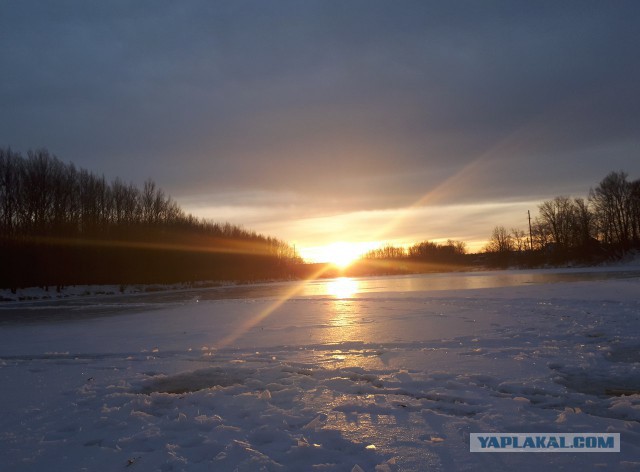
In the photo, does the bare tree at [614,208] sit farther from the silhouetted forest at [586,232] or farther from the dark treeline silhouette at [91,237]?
the dark treeline silhouette at [91,237]

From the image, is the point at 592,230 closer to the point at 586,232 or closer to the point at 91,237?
the point at 586,232

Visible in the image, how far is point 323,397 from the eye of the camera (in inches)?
191

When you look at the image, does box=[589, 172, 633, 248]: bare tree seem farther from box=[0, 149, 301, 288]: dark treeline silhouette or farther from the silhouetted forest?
box=[0, 149, 301, 288]: dark treeline silhouette

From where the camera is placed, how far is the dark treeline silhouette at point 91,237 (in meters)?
41.7

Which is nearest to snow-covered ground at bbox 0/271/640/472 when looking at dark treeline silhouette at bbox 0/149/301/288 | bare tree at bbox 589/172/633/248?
dark treeline silhouette at bbox 0/149/301/288

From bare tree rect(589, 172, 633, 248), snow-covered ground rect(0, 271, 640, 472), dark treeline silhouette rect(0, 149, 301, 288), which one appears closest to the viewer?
snow-covered ground rect(0, 271, 640, 472)

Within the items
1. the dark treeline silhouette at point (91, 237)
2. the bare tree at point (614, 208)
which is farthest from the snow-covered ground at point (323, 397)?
the bare tree at point (614, 208)

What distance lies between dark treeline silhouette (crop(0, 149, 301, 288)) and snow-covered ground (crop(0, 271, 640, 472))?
3804 centimetres

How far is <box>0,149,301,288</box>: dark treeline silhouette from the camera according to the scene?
137 feet

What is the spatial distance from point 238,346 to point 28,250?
40865 mm

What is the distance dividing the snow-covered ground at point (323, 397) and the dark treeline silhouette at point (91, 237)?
125ft

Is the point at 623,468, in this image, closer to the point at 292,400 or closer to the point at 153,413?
the point at 292,400

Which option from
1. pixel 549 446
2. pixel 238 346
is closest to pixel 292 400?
pixel 549 446

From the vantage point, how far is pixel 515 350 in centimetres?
696
